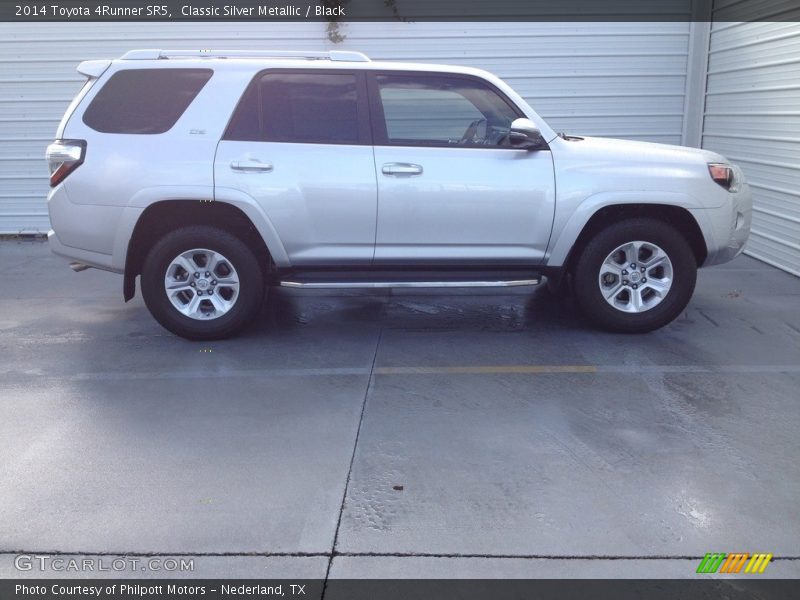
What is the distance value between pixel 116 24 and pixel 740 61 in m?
7.54

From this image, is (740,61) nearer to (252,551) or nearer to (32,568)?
(252,551)

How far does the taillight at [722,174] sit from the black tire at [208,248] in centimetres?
341

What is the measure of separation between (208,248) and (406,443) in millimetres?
2373

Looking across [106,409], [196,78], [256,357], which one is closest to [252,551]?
[106,409]

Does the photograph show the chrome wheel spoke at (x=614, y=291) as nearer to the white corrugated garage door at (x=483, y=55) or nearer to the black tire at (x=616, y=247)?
the black tire at (x=616, y=247)

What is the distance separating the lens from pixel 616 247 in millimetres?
6000

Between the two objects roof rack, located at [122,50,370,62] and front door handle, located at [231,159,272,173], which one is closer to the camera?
front door handle, located at [231,159,272,173]

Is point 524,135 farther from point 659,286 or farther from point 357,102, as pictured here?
point 659,286

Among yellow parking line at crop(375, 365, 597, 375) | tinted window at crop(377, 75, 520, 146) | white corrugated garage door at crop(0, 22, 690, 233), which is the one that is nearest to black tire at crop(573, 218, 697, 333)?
yellow parking line at crop(375, 365, 597, 375)

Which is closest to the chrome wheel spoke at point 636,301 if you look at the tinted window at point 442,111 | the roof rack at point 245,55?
the tinted window at point 442,111

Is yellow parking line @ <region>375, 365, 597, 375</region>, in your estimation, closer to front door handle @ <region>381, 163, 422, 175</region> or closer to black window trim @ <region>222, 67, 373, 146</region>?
front door handle @ <region>381, 163, 422, 175</region>

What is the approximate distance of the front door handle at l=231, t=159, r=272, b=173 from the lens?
5.66m

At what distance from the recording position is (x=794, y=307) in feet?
23.0

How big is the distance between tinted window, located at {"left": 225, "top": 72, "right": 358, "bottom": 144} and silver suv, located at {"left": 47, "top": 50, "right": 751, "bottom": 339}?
0.03 ft
